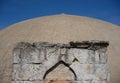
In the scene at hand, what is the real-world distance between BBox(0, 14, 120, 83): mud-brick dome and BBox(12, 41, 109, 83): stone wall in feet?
61.9

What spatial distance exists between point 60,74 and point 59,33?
21623mm

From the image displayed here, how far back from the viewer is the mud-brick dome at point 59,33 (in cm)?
2886

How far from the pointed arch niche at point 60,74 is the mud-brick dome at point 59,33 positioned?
62.3 feet

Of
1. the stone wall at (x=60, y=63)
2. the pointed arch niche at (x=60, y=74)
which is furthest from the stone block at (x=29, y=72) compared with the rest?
the pointed arch niche at (x=60, y=74)

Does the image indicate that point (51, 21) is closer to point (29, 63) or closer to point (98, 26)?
point (98, 26)

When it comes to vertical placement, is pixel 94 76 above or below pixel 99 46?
below

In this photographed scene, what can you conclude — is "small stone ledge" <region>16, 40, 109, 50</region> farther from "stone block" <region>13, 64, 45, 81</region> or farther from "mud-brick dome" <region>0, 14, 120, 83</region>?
"mud-brick dome" <region>0, 14, 120, 83</region>

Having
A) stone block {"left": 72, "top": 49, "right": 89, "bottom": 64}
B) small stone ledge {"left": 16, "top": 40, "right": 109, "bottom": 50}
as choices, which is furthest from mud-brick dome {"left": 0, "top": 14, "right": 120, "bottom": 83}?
stone block {"left": 72, "top": 49, "right": 89, "bottom": 64}

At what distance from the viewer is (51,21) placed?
1266 inches

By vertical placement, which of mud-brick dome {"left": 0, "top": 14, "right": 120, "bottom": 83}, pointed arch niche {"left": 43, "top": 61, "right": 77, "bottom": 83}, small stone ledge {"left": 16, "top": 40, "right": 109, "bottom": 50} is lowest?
pointed arch niche {"left": 43, "top": 61, "right": 77, "bottom": 83}

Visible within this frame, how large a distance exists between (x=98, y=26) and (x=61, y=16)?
13.1ft

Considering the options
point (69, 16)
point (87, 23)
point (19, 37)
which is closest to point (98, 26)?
point (87, 23)

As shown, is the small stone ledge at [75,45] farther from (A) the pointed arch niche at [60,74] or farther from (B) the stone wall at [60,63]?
(A) the pointed arch niche at [60,74]

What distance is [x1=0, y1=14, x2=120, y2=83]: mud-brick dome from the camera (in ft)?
94.7
